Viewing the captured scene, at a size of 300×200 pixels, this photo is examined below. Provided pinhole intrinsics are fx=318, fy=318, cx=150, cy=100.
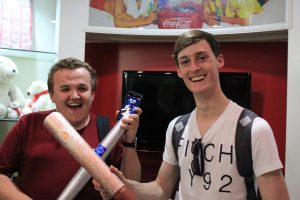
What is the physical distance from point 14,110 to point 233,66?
1565mm

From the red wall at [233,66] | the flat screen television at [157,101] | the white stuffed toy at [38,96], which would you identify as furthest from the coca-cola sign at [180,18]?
the white stuffed toy at [38,96]

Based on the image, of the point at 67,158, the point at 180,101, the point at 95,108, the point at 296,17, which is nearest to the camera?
the point at 67,158

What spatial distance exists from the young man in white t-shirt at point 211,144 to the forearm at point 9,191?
287 mm

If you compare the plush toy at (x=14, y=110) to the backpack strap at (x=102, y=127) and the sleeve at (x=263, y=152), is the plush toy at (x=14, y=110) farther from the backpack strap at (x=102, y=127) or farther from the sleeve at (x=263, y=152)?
the sleeve at (x=263, y=152)

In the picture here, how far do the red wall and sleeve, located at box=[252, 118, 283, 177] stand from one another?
1.50 meters

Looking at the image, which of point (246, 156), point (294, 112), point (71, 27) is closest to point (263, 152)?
point (246, 156)

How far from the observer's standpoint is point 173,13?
92.7 inches

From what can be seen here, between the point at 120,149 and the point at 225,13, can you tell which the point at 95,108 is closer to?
the point at 225,13

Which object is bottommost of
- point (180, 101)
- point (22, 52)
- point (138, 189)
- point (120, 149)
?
point (138, 189)

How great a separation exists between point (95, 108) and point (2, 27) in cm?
98

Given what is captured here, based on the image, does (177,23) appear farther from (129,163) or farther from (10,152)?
(10,152)

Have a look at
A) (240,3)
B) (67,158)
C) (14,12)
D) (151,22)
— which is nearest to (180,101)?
(151,22)

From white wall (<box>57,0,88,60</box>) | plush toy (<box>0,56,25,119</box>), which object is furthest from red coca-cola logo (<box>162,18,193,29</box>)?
plush toy (<box>0,56,25,119</box>)

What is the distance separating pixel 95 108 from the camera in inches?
105
